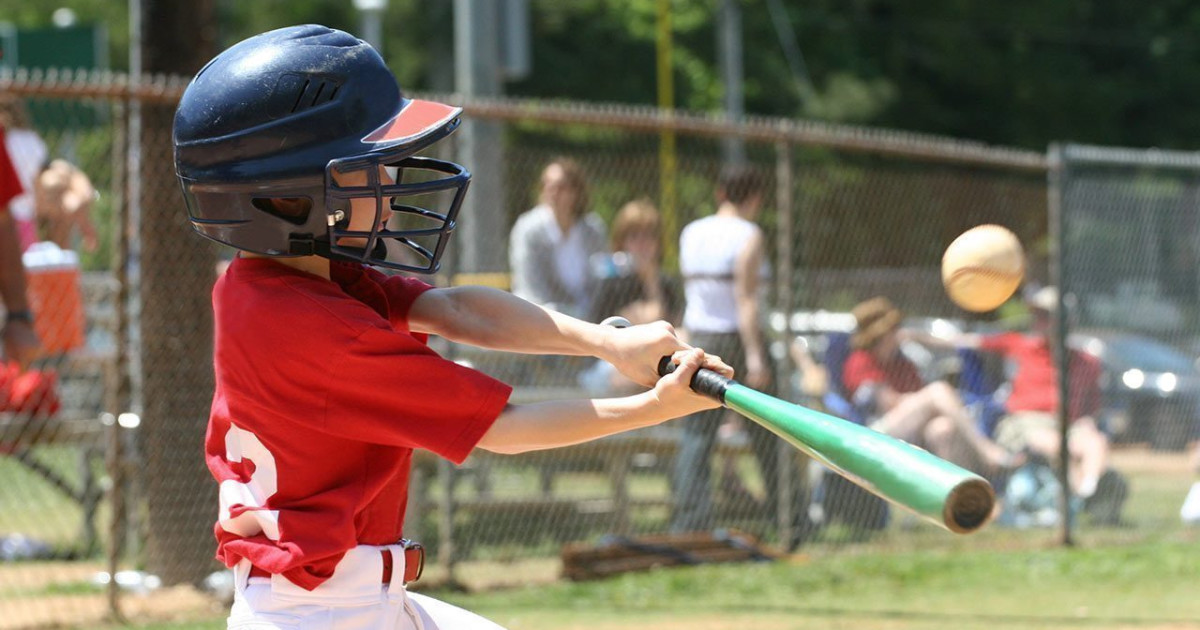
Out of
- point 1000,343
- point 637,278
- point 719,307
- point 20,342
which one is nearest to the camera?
point 20,342

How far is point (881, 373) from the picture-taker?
10.4 meters

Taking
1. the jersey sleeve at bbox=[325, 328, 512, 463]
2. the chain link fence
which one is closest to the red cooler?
the chain link fence

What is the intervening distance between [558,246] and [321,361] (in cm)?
625

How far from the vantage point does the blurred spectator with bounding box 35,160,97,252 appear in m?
7.70

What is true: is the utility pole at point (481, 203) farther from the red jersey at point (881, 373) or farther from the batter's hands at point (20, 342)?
the red jersey at point (881, 373)

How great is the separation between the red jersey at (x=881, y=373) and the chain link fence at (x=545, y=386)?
0.70 feet

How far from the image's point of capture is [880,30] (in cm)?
3412

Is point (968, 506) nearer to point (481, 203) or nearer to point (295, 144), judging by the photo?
point (295, 144)

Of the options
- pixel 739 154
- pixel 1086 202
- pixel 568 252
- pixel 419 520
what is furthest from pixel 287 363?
pixel 739 154

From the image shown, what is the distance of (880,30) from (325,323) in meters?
32.7

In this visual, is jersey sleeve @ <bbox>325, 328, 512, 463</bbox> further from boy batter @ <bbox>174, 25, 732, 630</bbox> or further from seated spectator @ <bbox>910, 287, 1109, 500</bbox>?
seated spectator @ <bbox>910, 287, 1109, 500</bbox>

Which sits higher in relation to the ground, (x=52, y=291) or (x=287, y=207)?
(x=287, y=207)

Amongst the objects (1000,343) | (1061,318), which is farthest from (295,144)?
(1000,343)

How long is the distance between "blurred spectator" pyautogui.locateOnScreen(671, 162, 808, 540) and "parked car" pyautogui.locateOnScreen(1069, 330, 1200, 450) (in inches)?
128
